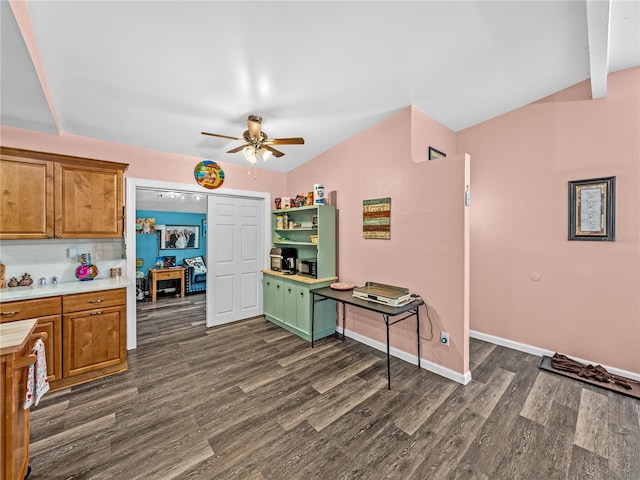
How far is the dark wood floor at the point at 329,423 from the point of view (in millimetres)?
1599

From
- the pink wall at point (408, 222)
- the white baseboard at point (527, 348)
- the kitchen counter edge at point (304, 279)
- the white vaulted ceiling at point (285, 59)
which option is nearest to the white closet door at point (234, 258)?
the kitchen counter edge at point (304, 279)

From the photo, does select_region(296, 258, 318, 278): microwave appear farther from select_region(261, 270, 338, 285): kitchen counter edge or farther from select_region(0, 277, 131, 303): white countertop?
select_region(0, 277, 131, 303): white countertop

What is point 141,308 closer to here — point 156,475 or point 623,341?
point 156,475

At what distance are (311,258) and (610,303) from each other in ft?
10.9

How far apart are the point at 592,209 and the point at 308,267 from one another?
3197mm

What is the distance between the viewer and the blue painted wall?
6051 mm

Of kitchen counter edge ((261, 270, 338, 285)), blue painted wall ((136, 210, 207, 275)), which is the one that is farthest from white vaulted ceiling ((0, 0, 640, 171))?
blue painted wall ((136, 210, 207, 275))

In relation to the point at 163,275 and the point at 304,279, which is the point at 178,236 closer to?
the point at 163,275

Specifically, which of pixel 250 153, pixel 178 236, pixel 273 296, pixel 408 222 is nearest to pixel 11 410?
pixel 250 153

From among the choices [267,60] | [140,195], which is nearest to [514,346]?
[267,60]

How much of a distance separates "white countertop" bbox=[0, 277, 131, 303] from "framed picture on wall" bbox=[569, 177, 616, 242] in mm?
4767

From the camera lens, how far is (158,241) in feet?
20.5

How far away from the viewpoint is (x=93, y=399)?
224 centimetres

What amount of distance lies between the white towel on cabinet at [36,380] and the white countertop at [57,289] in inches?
41.8
